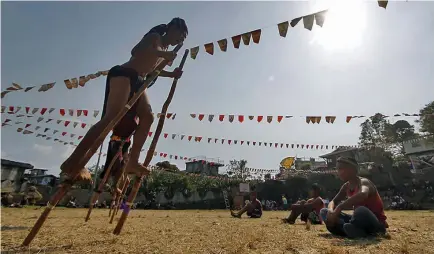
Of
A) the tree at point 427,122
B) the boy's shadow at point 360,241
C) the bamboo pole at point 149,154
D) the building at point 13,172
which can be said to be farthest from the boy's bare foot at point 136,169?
the tree at point 427,122

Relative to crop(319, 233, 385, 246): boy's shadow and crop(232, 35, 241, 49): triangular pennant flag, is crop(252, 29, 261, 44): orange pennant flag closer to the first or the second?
crop(232, 35, 241, 49): triangular pennant flag

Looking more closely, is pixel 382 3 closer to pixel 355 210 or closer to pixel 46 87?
pixel 355 210

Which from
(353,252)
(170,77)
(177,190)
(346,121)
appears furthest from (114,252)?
(177,190)

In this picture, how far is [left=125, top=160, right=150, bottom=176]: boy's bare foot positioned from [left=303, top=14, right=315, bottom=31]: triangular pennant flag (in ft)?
14.7

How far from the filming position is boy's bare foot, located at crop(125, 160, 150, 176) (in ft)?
12.5

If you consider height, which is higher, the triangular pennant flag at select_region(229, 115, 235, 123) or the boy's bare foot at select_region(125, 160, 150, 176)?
the triangular pennant flag at select_region(229, 115, 235, 123)

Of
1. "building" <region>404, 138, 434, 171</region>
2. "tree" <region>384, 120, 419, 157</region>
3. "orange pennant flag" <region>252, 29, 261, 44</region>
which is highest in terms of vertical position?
"tree" <region>384, 120, 419, 157</region>

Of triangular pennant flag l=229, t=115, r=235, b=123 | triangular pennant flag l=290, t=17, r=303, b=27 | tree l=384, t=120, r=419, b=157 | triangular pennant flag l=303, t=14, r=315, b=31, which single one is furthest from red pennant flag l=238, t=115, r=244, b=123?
tree l=384, t=120, r=419, b=157

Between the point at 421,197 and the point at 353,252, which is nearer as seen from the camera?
the point at 353,252

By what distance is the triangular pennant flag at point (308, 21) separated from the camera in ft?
18.6

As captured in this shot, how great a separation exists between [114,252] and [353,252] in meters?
2.55

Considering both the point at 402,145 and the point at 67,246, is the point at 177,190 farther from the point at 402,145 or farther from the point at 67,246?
the point at 402,145

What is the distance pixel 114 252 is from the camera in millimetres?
2740

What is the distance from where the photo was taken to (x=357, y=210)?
160 inches
